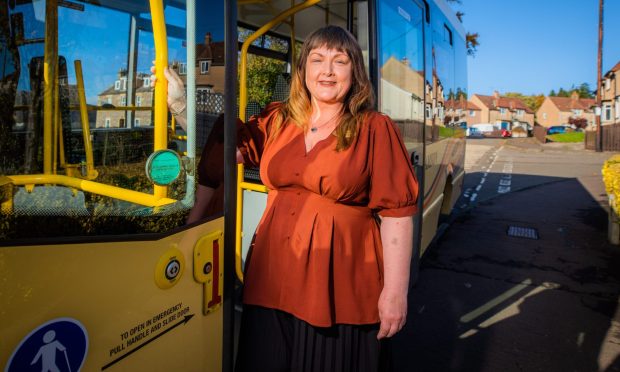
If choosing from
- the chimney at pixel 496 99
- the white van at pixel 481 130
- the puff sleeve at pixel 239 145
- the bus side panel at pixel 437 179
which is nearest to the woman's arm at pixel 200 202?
the puff sleeve at pixel 239 145

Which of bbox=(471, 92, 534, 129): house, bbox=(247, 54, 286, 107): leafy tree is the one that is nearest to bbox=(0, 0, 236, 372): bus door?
bbox=(247, 54, 286, 107): leafy tree

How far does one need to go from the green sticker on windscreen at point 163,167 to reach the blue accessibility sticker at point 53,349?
0.48 metres

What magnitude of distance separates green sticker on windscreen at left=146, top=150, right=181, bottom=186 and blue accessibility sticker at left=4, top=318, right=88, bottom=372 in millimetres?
482

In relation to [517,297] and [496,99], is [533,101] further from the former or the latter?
[517,297]

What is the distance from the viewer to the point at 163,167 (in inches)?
58.0

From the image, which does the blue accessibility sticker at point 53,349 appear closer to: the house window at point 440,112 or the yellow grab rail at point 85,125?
the yellow grab rail at point 85,125

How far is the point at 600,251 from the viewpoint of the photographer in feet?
21.9

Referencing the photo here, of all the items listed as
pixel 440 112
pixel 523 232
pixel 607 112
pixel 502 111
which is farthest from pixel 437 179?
pixel 502 111

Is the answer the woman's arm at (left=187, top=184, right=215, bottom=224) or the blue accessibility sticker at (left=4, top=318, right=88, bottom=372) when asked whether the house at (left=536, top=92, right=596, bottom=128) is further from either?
the blue accessibility sticker at (left=4, top=318, right=88, bottom=372)

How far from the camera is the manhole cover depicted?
762 centimetres

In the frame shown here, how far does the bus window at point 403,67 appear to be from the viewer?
3379 mm

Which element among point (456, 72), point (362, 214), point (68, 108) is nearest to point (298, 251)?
point (362, 214)

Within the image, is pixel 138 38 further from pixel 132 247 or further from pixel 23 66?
pixel 132 247

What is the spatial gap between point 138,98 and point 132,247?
0.57m
